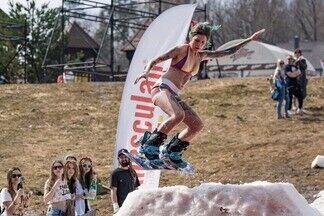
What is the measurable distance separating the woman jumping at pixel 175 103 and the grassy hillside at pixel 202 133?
7.56 m

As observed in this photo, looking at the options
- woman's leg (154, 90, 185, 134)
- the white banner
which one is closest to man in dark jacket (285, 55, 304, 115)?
the white banner

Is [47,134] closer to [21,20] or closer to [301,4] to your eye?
[21,20]

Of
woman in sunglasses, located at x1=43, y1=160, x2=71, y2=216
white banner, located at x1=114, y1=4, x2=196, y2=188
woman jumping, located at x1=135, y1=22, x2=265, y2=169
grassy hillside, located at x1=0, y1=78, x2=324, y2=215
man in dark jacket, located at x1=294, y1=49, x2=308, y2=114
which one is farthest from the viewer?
man in dark jacket, located at x1=294, y1=49, x2=308, y2=114

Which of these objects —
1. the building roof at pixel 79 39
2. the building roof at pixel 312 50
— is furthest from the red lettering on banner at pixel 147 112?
the building roof at pixel 312 50

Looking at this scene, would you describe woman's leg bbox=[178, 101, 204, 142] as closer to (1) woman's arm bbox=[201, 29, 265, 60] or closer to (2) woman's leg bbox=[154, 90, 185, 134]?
(2) woman's leg bbox=[154, 90, 185, 134]

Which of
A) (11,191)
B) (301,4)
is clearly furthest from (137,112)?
(301,4)

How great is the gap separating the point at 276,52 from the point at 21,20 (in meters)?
17.7

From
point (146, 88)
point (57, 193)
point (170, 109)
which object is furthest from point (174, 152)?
point (146, 88)

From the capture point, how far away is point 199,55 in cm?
823

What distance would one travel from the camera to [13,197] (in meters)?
9.91

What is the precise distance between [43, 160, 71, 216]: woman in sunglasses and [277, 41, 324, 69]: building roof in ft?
215

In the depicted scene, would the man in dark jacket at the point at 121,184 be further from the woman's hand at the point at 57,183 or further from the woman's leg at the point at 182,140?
the woman's leg at the point at 182,140

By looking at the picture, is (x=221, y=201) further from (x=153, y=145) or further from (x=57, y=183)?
(x=57, y=183)

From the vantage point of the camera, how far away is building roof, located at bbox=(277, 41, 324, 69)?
75250mm
